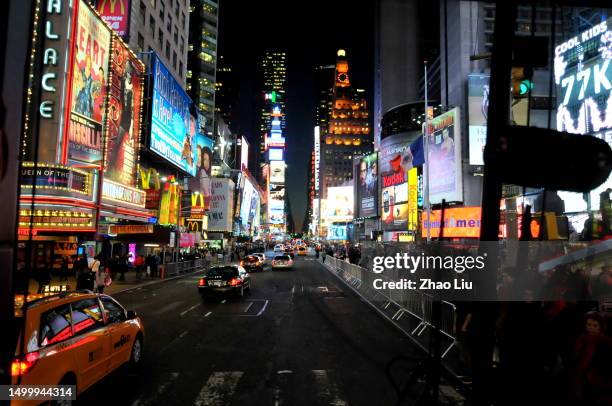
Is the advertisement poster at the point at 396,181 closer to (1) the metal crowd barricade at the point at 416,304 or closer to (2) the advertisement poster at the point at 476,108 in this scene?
(2) the advertisement poster at the point at 476,108

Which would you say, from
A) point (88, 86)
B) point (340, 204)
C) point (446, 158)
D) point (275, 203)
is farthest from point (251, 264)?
point (275, 203)

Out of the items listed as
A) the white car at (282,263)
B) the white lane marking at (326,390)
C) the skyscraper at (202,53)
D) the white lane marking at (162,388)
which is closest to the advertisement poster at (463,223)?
the white car at (282,263)

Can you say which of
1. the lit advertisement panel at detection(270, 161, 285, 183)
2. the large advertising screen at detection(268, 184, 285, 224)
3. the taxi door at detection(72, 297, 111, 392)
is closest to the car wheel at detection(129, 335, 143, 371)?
the taxi door at detection(72, 297, 111, 392)

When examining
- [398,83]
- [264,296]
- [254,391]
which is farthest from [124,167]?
[398,83]

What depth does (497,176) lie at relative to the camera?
2545 millimetres

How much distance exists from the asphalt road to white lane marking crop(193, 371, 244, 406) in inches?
0.7

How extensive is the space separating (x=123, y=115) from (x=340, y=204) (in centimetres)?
7158

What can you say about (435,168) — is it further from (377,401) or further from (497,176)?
(497,176)

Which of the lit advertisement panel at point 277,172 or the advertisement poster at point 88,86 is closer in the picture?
the advertisement poster at point 88,86

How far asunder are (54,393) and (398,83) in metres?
108

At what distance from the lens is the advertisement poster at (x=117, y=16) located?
34.8 meters

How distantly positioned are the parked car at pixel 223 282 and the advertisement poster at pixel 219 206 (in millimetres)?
46564

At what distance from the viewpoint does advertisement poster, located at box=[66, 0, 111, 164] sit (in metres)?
24.2

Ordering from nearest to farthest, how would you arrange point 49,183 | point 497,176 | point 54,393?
point 497,176 < point 54,393 < point 49,183
